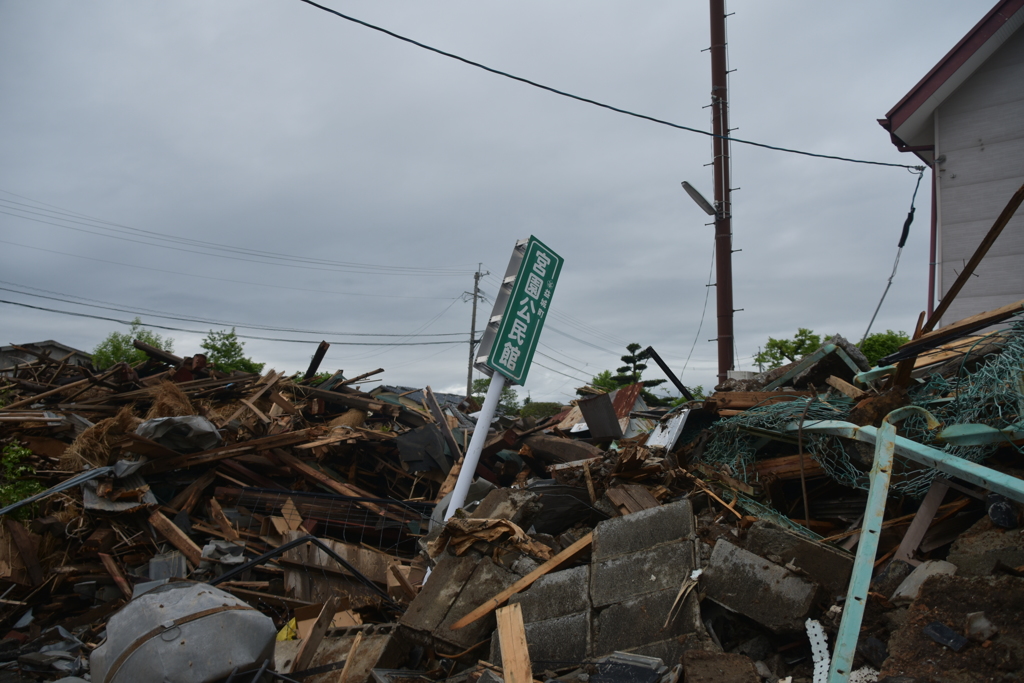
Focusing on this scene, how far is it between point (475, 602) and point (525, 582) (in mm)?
436

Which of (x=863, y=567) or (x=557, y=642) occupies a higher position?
(x=863, y=567)

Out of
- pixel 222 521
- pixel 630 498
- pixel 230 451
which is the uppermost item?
pixel 630 498

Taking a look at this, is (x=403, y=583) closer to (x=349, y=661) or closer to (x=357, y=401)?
(x=349, y=661)

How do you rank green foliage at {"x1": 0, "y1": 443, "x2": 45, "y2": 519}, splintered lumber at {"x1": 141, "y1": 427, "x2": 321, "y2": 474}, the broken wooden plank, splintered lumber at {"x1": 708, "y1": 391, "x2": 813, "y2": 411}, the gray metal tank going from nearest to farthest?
the gray metal tank, the broken wooden plank, splintered lumber at {"x1": 708, "y1": 391, "x2": 813, "y2": 411}, green foliage at {"x1": 0, "y1": 443, "x2": 45, "y2": 519}, splintered lumber at {"x1": 141, "y1": 427, "x2": 321, "y2": 474}

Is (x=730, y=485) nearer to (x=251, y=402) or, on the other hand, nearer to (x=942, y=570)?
(x=942, y=570)

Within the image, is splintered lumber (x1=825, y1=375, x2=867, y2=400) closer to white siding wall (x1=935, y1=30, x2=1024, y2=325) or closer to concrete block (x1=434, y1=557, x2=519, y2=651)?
concrete block (x1=434, y1=557, x2=519, y2=651)

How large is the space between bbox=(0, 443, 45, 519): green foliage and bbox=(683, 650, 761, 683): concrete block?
27.7 feet

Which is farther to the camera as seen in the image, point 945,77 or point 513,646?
point 945,77

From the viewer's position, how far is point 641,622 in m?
3.99

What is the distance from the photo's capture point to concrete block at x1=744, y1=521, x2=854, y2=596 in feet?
12.7

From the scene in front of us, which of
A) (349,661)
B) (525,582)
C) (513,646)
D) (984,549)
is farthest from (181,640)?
(984,549)

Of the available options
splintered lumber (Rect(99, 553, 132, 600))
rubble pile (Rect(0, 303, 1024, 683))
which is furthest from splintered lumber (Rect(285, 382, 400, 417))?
splintered lumber (Rect(99, 553, 132, 600))

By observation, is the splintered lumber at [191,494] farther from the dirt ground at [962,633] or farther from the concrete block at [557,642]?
the dirt ground at [962,633]

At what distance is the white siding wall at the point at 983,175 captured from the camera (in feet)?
39.0
